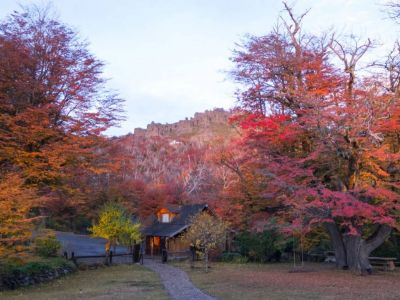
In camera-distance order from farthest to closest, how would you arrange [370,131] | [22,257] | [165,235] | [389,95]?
[165,235] → [389,95] → [370,131] → [22,257]

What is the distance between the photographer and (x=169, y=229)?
4109cm

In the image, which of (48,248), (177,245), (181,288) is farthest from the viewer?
(177,245)

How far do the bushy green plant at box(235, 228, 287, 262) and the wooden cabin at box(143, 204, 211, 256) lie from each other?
19.9ft

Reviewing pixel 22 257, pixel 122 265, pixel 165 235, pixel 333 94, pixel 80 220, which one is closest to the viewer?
pixel 22 257

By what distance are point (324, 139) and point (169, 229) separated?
78.5 feet

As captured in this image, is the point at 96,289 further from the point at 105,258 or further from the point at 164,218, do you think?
the point at 164,218

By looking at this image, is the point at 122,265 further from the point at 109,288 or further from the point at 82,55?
the point at 82,55

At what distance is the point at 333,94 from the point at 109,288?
14.3 meters

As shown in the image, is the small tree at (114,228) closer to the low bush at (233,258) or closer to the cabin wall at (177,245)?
the low bush at (233,258)

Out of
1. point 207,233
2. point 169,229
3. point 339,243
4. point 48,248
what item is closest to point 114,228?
point 48,248

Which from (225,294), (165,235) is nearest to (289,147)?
(225,294)

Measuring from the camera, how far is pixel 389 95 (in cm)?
2044

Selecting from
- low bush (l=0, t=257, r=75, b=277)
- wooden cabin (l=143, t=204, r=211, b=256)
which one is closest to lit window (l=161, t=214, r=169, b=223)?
wooden cabin (l=143, t=204, r=211, b=256)

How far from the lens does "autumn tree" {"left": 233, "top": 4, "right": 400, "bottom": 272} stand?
64.7 feet
